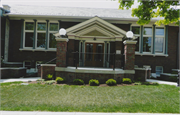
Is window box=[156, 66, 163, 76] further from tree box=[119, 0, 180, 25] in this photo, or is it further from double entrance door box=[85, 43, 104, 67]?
tree box=[119, 0, 180, 25]

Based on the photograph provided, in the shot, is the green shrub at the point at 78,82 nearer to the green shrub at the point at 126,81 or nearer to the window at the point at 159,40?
the green shrub at the point at 126,81

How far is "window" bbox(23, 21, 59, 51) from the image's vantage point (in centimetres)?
1259

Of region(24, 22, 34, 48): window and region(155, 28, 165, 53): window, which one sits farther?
region(155, 28, 165, 53): window

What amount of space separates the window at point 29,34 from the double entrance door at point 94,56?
5.20m

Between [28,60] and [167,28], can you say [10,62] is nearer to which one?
[28,60]

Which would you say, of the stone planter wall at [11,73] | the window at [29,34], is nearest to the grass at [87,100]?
the stone planter wall at [11,73]

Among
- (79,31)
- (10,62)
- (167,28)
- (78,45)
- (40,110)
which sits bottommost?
(40,110)

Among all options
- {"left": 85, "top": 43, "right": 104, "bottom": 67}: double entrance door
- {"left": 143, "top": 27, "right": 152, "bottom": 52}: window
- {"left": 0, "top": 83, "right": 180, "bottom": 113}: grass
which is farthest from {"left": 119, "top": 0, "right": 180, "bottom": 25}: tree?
{"left": 143, "top": 27, "right": 152, "bottom": 52}: window

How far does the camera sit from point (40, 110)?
4281 millimetres

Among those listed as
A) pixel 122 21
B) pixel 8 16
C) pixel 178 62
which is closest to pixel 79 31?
pixel 122 21

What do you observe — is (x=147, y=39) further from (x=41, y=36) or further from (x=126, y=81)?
(x=41, y=36)

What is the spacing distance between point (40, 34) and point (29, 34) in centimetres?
101

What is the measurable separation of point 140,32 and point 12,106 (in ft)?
38.1

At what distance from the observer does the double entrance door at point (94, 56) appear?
11.8 metres
